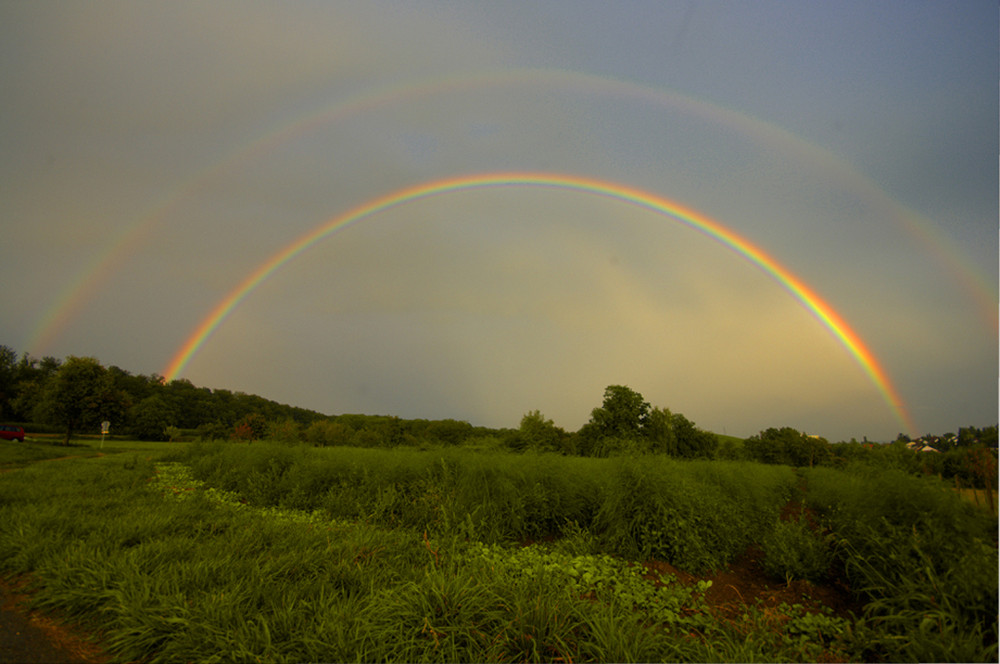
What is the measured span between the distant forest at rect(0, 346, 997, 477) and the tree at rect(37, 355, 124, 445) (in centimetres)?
7

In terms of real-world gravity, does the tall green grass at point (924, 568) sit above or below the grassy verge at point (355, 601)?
above

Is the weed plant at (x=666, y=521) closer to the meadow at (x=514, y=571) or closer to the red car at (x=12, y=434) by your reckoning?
the meadow at (x=514, y=571)

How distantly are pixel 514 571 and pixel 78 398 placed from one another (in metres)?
46.9

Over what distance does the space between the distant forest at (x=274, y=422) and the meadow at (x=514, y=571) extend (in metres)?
1.99

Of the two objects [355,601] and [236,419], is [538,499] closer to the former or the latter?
[355,601]

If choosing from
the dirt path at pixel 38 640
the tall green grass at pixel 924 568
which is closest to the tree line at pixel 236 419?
the tall green grass at pixel 924 568

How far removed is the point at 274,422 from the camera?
30172 mm

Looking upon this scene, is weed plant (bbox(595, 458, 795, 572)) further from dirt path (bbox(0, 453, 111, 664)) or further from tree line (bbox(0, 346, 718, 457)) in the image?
dirt path (bbox(0, 453, 111, 664))

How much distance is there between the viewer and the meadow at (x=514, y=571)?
11.9 ft

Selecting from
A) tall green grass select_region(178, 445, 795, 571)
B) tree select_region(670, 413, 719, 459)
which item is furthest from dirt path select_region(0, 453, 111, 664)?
tree select_region(670, 413, 719, 459)

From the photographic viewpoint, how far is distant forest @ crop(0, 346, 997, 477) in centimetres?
2802

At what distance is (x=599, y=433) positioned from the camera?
4803 centimetres

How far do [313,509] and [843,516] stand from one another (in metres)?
10.5

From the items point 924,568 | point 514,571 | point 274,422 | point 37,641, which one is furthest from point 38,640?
point 274,422
